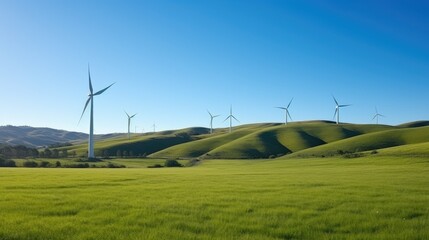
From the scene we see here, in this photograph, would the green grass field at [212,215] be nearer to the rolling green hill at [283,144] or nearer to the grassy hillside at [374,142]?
the rolling green hill at [283,144]

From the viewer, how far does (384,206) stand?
694 inches

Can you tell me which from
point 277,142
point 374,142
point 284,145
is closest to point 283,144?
point 284,145

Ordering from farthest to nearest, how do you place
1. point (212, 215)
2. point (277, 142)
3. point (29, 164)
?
point (277, 142) < point (29, 164) < point (212, 215)

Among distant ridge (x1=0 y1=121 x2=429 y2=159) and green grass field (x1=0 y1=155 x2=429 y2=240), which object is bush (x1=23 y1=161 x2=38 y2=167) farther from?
green grass field (x1=0 y1=155 x2=429 y2=240)

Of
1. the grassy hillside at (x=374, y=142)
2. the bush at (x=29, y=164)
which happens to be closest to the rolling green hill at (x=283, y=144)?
the grassy hillside at (x=374, y=142)

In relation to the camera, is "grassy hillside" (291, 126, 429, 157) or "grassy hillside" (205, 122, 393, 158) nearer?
"grassy hillside" (291, 126, 429, 157)

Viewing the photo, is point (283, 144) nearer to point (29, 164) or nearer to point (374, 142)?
point (374, 142)

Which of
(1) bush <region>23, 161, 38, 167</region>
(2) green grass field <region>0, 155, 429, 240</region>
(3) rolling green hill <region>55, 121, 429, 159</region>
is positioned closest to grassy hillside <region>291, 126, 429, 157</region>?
(3) rolling green hill <region>55, 121, 429, 159</region>

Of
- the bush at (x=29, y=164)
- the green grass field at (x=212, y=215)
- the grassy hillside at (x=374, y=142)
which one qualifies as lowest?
the green grass field at (x=212, y=215)

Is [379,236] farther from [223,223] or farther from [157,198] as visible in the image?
[157,198]

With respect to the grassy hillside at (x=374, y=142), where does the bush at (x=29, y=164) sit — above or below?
below

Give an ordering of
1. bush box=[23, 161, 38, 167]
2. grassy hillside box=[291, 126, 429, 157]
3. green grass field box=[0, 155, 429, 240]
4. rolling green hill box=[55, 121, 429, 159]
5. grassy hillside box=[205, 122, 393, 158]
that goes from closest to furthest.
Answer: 1. green grass field box=[0, 155, 429, 240]
2. bush box=[23, 161, 38, 167]
3. grassy hillside box=[291, 126, 429, 157]
4. rolling green hill box=[55, 121, 429, 159]
5. grassy hillside box=[205, 122, 393, 158]

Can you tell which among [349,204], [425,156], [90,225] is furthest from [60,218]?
[425,156]

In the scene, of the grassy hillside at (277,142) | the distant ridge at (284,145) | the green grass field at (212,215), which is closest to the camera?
the green grass field at (212,215)
